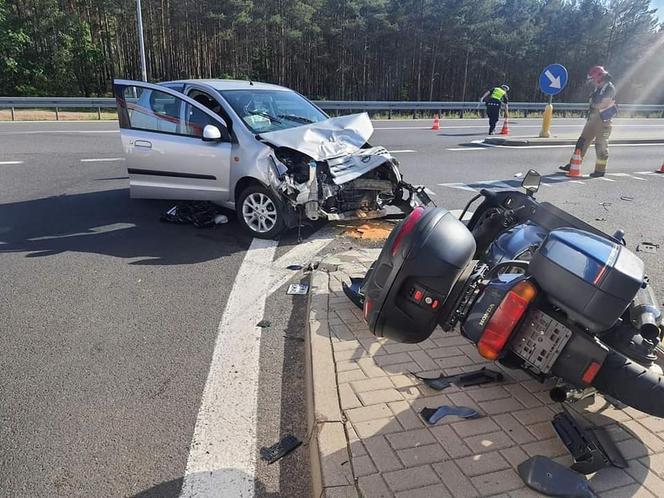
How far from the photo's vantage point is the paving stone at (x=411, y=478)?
2.28 m

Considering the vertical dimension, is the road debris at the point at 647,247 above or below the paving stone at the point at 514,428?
above

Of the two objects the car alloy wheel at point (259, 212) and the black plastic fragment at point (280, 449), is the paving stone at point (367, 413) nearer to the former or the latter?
the black plastic fragment at point (280, 449)

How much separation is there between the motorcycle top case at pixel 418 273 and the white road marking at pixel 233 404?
41.0 inches

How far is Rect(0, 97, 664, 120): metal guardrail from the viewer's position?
20.3 m

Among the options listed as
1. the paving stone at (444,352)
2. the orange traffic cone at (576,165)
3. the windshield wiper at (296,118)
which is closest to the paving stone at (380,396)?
the paving stone at (444,352)

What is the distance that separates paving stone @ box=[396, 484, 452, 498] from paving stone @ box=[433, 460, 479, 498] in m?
0.03

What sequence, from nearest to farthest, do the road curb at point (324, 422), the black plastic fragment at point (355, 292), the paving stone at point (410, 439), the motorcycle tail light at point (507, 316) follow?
1. the motorcycle tail light at point (507, 316)
2. the road curb at point (324, 422)
3. the paving stone at point (410, 439)
4. the black plastic fragment at point (355, 292)

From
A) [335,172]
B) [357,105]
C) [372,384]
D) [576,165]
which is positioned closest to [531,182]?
[372,384]

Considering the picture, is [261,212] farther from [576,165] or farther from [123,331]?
[576,165]

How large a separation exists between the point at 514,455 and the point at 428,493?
0.54 m

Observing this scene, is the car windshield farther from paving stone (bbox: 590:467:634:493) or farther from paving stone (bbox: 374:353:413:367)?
paving stone (bbox: 590:467:634:493)

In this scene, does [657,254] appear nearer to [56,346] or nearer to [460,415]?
[460,415]

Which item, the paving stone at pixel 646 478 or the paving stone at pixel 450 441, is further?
the paving stone at pixel 450 441

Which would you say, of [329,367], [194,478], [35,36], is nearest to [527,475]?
[329,367]
